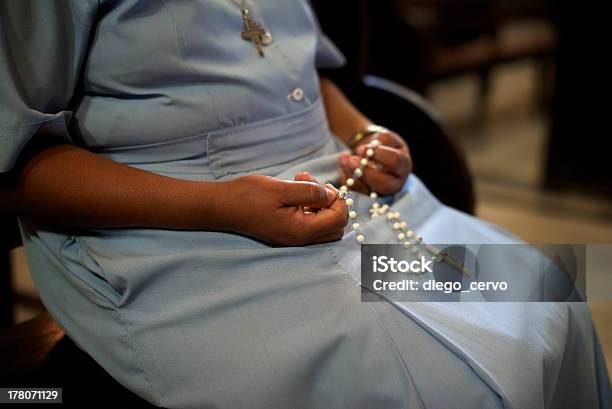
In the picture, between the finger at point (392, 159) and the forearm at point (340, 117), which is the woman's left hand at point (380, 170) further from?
the forearm at point (340, 117)

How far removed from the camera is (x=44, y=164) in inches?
24.8

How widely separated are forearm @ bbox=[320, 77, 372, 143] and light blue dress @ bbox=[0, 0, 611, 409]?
0.19m

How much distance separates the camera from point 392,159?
787 millimetres

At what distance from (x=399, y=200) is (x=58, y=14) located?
0.46 meters

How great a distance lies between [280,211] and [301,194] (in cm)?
3

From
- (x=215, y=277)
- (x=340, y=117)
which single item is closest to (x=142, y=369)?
(x=215, y=277)

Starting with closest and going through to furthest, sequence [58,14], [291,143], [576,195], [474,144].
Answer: [58,14] → [291,143] → [576,195] → [474,144]

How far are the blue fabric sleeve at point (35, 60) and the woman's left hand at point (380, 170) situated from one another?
0.34m

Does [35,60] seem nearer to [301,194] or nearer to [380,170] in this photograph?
[301,194]

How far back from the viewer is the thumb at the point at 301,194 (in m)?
0.61

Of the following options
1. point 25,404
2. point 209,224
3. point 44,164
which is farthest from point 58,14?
point 25,404

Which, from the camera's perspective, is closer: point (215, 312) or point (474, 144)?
point (215, 312)

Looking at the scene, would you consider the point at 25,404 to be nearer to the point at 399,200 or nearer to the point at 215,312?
the point at 215,312

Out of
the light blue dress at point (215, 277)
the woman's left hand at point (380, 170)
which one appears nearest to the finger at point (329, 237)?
the light blue dress at point (215, 277)
